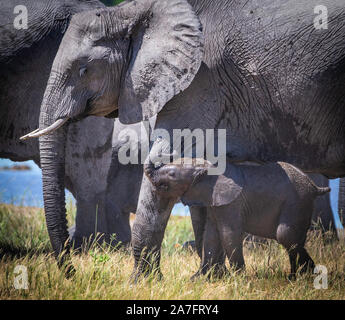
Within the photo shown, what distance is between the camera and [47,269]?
10.4ft

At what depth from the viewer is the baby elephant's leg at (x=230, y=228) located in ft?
10.5

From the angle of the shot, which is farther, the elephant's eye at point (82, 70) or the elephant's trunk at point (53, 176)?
the elephant's trunk at point (53, 176)

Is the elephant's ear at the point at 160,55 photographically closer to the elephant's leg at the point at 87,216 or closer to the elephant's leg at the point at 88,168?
the elephant's leg at the point at 88,168

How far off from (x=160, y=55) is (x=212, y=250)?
3.80ft

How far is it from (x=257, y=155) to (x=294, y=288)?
75cm

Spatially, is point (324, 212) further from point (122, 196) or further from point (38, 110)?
point (38, 110)

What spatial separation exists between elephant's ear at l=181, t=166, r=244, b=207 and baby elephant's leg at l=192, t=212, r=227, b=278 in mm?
227

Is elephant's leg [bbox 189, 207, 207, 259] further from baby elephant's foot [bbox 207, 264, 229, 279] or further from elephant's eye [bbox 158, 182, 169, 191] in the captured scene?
elephant's eye [bbox 158, 182, 169, 191]

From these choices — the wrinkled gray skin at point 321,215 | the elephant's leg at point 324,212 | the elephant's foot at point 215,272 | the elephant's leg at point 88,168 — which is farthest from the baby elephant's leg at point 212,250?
the elephant's leg at point 324,212

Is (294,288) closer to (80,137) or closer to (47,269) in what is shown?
(47,269)

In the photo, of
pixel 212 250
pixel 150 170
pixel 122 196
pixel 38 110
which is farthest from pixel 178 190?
pixel 122 196

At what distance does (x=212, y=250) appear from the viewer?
3.44 m

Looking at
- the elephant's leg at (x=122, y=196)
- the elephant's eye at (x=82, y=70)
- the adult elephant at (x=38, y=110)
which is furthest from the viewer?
the elephant's leg at (x=122, y=196)
